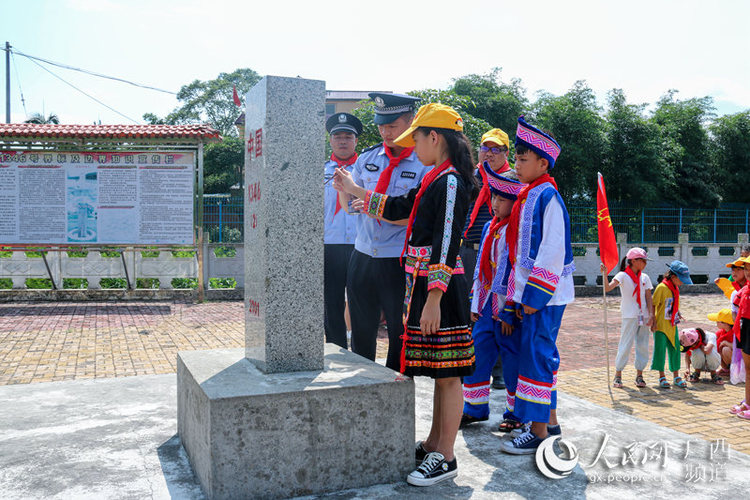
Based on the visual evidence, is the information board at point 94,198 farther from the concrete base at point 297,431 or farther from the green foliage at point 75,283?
the concrete base at point 297,431

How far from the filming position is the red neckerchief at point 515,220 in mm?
3623

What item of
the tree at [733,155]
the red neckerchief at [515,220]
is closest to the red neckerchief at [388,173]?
the red neckerchief at [515,220]

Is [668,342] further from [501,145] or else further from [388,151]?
[388,151]

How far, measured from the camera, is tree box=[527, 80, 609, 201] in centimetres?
2136

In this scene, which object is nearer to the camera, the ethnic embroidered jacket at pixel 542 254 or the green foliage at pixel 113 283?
the ethnic embroidered jacket at pixel 542 254

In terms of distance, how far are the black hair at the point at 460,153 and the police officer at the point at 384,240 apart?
0.65m

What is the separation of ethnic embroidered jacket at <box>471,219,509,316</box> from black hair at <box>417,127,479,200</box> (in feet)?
2.49

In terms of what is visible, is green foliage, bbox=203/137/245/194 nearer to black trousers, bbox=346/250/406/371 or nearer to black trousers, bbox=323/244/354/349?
black trousers, bbox=323/244/354/349

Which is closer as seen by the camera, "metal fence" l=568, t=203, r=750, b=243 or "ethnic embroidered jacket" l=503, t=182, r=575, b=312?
"ethnic embroidered jacket" l=503, t=182, r=575, b=312

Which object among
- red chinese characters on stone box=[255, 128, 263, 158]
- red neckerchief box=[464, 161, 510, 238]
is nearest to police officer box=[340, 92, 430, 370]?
red chinese characters on stone box=[255, 128, 263, 158]

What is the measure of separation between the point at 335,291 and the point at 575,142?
1885cm

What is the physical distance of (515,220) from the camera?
3691 mm

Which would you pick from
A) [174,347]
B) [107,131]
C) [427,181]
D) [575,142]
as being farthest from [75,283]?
[575,142]

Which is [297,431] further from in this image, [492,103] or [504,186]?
[492,103]
